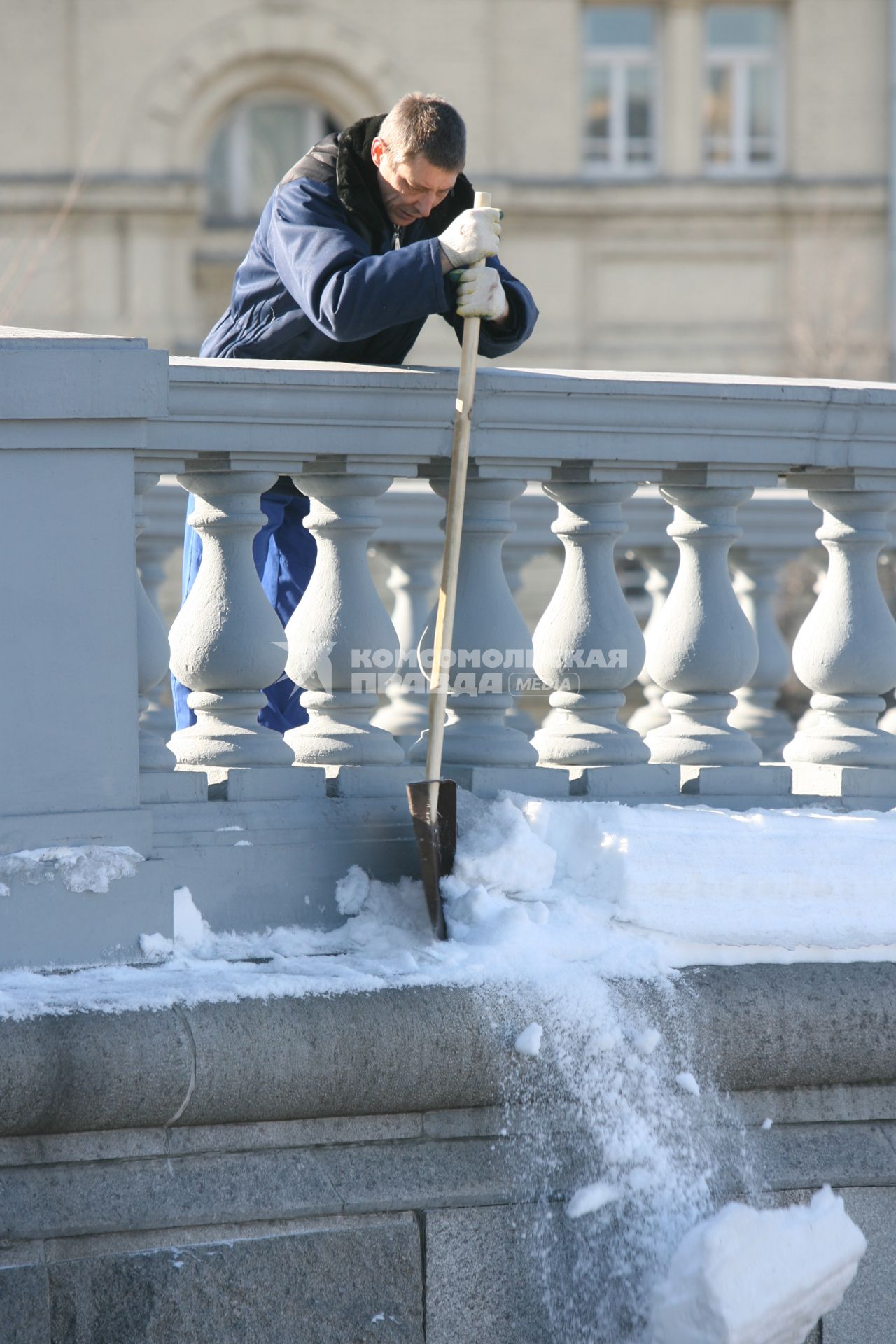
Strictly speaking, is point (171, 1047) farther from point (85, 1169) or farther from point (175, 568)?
point (175, 568)

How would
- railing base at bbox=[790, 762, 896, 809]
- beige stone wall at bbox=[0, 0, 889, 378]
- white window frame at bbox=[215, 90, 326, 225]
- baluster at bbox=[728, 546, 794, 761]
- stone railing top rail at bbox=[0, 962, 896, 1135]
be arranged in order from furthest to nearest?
white window frame at bbox=[215, 90, 326, 225], beige stone wall at bbox=[0, 0, 889, 378], baluster at bbox=[728, 546, 794, 761], railing base at bbox=[790, 762, 896, 809], stone railing top rail at bbox=[0, 962, 896, 1135]

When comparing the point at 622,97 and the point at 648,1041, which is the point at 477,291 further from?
the point at 622,97

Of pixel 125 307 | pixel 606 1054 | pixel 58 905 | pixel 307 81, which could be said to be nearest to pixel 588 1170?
pixel 606 1054

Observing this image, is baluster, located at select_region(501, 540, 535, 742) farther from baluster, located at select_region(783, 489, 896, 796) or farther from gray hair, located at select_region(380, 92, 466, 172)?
gray hair, located at select_region(380, 92, 466, 172)

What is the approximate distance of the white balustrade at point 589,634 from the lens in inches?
117

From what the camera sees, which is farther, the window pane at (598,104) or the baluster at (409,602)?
the window pane at (598,104)

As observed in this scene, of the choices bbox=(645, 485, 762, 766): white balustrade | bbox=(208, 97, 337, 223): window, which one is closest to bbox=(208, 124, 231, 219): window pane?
bbox=(208, 97, 337, 223): window

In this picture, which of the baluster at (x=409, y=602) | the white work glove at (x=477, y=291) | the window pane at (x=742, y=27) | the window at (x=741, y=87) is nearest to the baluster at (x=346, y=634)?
the white work glove at (x=477, y=291)

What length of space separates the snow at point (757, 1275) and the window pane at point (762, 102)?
16362mm

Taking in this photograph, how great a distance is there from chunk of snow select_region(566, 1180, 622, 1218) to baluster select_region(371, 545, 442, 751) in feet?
7.47

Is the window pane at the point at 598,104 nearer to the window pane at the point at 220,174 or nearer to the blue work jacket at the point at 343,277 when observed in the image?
the window pane at the point at 220,174

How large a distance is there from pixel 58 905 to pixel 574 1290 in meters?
1.00

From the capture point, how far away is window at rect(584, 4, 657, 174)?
17.2 metres

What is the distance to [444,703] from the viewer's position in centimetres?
277
